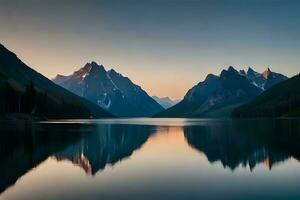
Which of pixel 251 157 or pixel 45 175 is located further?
pixel 251 157

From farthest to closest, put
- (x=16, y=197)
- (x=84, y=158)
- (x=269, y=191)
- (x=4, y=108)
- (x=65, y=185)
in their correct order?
(x=4, y=108) → (x=84, y=158) → (x=65, y=185) → (x=269, y=191) → (x=16, y=197)

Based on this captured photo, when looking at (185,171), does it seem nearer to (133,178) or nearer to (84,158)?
(133,178)

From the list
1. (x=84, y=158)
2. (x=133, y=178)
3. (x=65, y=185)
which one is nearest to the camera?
(x=65, y=185)

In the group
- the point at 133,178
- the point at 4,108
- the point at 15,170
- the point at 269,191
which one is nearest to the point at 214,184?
the point at 269,191

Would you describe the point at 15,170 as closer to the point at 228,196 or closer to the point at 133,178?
the point at 133,178

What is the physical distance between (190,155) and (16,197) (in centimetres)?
3541

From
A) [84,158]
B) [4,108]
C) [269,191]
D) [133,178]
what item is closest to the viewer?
[269,191]

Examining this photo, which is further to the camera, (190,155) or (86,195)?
(190,155)

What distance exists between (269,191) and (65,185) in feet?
56.6

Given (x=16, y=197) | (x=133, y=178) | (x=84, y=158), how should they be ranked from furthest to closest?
(x=84, y=158) → (x=133, y=178) → (x=16, y=197)

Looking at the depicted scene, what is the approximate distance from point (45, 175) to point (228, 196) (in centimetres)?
1963

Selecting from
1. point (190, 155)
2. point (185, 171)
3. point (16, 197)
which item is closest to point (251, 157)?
point (190, 155)

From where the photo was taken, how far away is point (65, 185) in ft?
114

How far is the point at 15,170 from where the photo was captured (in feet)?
138
